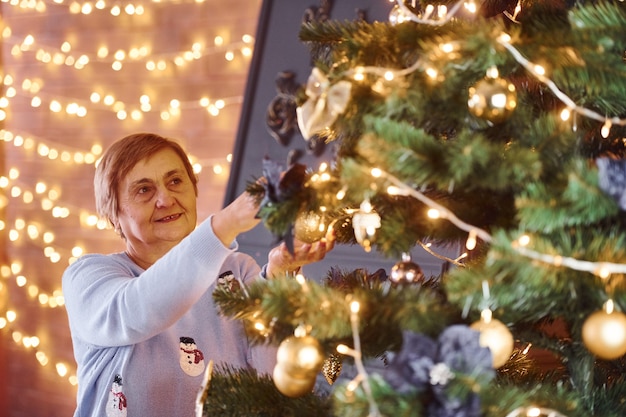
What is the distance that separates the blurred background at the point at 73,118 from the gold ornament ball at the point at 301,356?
6.23 ft

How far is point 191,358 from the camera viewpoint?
156 cm

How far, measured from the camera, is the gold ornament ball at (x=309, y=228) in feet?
3.39

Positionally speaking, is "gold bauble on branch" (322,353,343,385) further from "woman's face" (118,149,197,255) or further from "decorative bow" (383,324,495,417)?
"woman's face" (118,149,197,255)

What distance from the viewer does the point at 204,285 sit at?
121 centimetres

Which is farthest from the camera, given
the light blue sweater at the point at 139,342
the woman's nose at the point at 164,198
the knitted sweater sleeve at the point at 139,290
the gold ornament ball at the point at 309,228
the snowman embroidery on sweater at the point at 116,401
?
the woman's nose at the point at 164,198

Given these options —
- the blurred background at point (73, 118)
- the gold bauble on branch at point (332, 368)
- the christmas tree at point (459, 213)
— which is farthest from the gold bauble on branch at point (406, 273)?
the blurred background at point (73, 118)

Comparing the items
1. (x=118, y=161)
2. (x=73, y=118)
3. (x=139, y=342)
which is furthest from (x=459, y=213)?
(x=73, y=118)

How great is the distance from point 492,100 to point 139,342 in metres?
0.91

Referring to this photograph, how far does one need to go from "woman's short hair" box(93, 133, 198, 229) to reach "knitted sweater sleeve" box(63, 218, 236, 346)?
162 mm

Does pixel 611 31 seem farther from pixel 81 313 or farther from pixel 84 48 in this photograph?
pixel 84 48

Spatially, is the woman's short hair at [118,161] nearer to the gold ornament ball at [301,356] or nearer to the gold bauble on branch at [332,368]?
the gold bauble on branch at [332,368]

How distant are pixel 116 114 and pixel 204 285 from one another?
2.00m

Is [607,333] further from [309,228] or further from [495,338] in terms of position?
[309,228]

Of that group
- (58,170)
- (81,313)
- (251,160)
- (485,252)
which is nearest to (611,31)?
(485,252)
